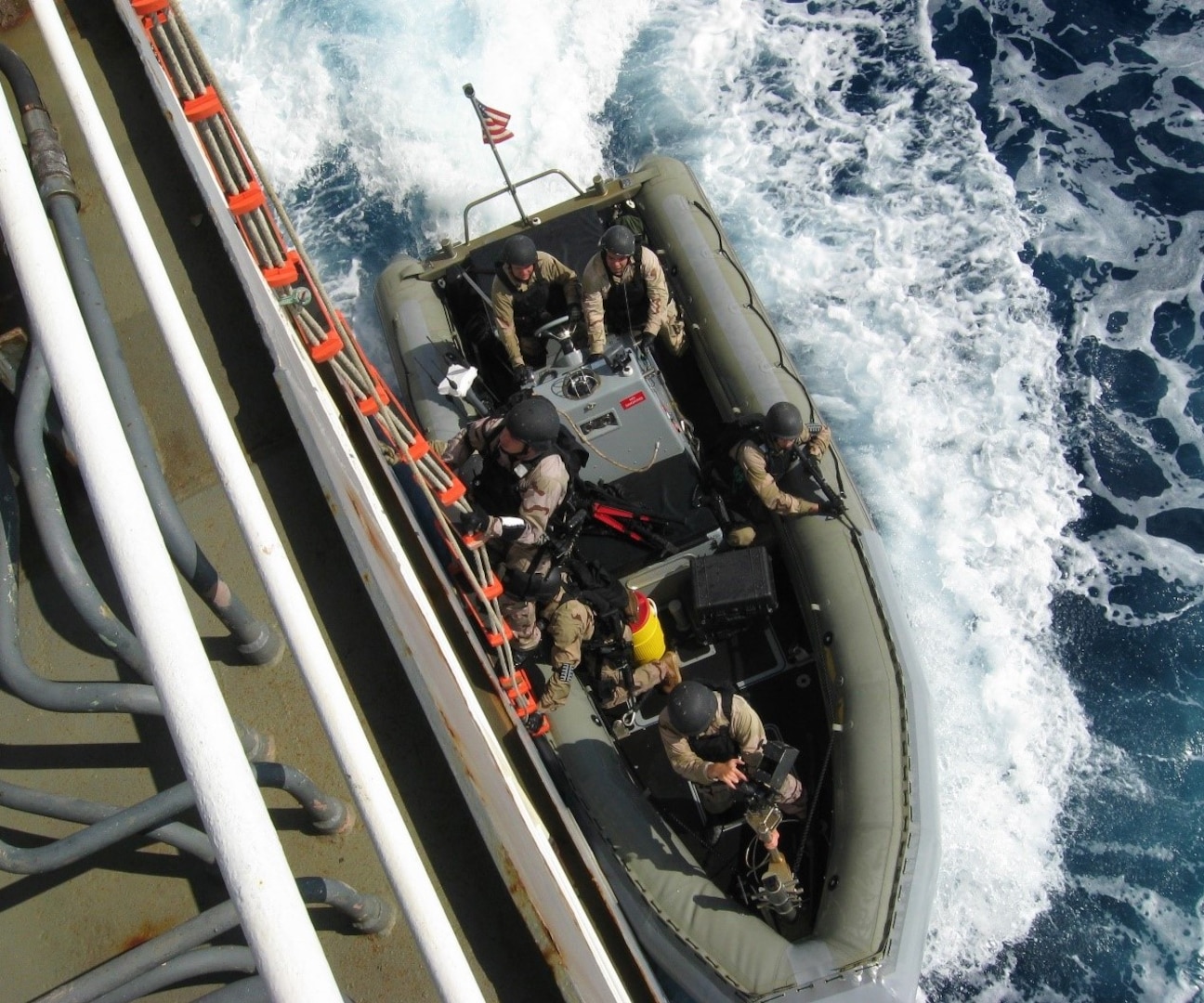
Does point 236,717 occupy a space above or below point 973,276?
above

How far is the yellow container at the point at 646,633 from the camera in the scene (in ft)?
17.7

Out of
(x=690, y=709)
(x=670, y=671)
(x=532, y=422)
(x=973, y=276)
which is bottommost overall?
(x=670, y=671)

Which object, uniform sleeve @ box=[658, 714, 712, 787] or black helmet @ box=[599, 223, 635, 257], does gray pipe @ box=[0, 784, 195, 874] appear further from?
black helmet @ box=[599, 223, 635, 257]

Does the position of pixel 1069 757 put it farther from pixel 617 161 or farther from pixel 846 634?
pixel 617 161

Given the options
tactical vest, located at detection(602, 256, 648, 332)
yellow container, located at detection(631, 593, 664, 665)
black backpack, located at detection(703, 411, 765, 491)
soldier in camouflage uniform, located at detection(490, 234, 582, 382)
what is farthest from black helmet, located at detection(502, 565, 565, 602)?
tactical vest, located at detection(602, 256, 648, 332)

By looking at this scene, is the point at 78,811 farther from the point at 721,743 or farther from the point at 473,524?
the point at 721,743

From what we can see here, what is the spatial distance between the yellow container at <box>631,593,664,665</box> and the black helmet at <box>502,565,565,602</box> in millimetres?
447

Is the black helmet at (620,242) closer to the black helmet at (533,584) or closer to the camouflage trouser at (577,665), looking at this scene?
the black helmet at (533,584)

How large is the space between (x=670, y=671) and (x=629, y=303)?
2404mm

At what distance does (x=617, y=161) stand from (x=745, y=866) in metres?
6.54

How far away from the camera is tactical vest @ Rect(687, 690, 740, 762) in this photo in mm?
4824

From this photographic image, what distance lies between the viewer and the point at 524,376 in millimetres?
6531

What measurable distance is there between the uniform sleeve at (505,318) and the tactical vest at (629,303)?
0.59m

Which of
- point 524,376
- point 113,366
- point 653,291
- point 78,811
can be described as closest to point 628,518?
point 524,376
